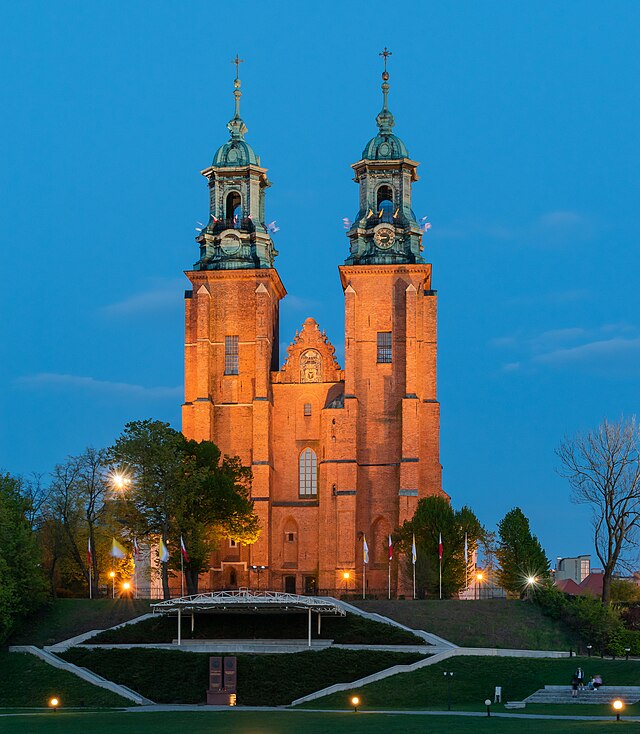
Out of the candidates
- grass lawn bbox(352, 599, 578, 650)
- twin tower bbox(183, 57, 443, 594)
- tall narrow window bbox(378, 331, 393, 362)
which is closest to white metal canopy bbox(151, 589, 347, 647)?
grass lawn bbox(352, 599, 578, 650)

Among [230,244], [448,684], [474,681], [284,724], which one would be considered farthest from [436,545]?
[284,724]

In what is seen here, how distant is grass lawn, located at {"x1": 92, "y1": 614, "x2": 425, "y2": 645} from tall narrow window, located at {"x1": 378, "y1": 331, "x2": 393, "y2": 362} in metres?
24.3

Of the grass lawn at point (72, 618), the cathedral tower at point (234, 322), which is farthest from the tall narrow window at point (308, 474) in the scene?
the grass lawn at point (72, 618)

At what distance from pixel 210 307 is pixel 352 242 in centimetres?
1093

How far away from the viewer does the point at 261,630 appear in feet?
227

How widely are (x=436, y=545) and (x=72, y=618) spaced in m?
22.8

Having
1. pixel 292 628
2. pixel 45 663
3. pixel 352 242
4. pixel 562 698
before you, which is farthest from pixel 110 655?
pixel 352 242

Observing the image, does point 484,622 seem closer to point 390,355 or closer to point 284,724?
point 390,355

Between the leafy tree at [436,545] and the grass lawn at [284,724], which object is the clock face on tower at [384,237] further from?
the grass lawn at [284,724]

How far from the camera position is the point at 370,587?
8800 cm

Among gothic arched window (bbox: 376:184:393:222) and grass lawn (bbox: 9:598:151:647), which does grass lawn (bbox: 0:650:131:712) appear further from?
gothic arched window (bbox: 376:184:393:222)

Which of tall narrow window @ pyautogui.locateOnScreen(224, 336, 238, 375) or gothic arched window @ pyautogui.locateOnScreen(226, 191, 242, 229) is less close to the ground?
gothic arched window @ pyautogui.locateOnScreen(226, 191, 242, 229)

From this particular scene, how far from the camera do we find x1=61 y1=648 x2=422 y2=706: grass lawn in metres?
59.7

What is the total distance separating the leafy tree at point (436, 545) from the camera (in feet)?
271
